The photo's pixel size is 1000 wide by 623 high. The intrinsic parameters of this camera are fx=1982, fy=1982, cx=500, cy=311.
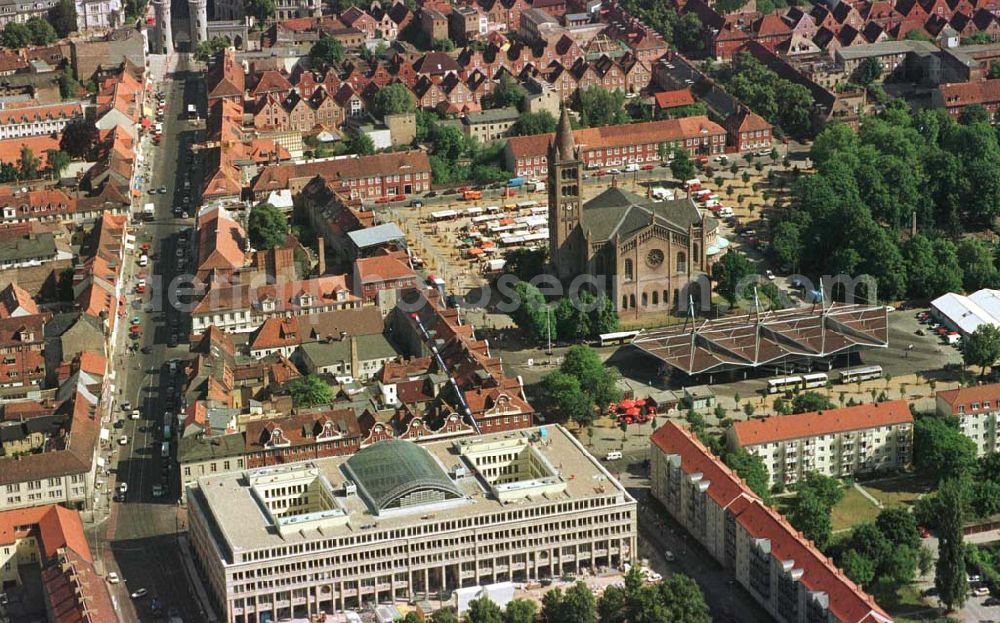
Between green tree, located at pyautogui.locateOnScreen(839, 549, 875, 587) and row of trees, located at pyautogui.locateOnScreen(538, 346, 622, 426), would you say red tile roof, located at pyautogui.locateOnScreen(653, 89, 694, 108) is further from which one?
green tree, located at pyautogui.locateOnScreen(839, 549, 875, 587)

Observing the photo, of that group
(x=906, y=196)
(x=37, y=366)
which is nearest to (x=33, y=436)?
(x=37, y=366)

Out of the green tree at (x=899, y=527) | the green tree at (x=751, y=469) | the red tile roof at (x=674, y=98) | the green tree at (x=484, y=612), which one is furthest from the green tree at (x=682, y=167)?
the green tree at (x=484, y=612)

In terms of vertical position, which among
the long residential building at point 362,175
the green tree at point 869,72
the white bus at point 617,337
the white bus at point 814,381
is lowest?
the white bus at point 814,381

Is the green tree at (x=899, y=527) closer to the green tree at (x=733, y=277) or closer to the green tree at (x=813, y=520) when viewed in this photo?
the green tree at (x=813, y=520)

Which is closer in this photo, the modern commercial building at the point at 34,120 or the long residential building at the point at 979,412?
the long residential building at the point at 979,412

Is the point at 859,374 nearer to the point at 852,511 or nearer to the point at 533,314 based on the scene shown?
the point at 852,511

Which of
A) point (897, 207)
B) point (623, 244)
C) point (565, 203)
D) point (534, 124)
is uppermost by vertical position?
point (565, 203)

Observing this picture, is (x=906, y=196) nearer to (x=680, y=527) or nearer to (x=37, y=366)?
(x=680, y=527)

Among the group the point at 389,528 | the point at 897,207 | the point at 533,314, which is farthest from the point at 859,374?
the point at 389,528
